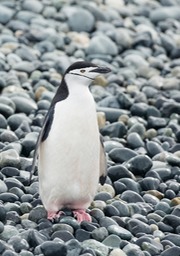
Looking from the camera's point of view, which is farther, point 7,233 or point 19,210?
point 19,210

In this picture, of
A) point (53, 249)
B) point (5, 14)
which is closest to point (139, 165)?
point (53, 249)

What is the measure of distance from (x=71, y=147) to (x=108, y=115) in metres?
2.47

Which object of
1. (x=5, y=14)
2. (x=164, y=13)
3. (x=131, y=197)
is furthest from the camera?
(x=164, y=13)

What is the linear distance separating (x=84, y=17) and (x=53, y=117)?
497 cm

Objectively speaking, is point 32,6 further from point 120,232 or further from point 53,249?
point 53,249

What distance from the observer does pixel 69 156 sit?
5.48m

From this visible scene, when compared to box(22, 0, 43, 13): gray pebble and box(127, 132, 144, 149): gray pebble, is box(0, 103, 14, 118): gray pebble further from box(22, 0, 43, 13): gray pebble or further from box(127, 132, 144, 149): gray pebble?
Answer: box(22, 0, 43, 13): gray pebble

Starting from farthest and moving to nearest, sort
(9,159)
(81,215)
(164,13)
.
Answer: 1. (164,13)
2. (9,159)
3. (81,215)

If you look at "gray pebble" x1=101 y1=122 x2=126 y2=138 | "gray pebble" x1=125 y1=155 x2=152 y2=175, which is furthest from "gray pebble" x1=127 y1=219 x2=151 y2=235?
"gray pebble" x1=101 y1=122 x2=126 y2=138

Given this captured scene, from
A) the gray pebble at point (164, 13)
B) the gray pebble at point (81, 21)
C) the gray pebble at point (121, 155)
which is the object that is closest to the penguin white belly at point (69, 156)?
the gray pebble at point (121, 155)

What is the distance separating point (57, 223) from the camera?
5449mm

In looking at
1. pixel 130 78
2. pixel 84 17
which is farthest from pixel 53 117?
pixel 84 17

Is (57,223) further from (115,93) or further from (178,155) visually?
(115,93)

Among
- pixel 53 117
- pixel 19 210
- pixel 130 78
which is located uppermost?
pixel 53 117
